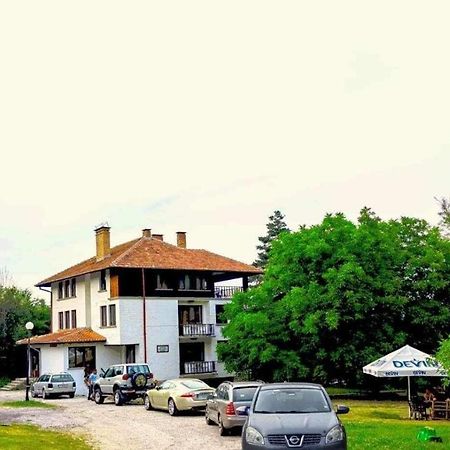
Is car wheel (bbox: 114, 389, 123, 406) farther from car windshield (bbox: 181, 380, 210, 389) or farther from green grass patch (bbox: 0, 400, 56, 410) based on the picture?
car windshield (bbox: 181, 380, 210, 389)

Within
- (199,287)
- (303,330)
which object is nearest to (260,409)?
(303,330)

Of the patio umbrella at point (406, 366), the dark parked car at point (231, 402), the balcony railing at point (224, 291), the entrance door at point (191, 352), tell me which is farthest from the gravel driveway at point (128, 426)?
the balcony railing at point (224, 291)

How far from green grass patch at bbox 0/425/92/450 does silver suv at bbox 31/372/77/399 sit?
16.3 m

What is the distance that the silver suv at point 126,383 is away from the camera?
1216 inches

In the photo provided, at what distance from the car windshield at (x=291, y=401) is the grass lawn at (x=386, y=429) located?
236 centimetres

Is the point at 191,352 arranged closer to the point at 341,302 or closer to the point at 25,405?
the point at 25,405

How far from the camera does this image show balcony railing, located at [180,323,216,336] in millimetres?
45594

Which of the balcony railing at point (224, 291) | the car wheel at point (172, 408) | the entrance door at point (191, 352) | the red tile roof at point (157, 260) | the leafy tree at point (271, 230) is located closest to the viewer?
the car wheel at point (172, 408)

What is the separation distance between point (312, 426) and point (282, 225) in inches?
2765

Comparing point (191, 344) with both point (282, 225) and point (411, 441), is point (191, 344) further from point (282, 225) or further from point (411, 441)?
point (282, 225)

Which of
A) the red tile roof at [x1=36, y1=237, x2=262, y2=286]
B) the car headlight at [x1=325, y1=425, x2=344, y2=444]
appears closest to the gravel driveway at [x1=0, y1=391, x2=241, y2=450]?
the car headlight at [x1=325, y1=425, x2=344, y2=444]

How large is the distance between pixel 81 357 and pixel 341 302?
19019mm

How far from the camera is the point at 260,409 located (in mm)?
13797

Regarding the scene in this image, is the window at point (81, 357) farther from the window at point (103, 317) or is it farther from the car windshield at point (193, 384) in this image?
the car windshield at point (193, 384)
